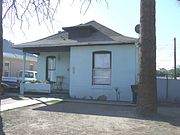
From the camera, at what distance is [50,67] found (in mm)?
26062

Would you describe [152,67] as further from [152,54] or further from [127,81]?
[127,81]

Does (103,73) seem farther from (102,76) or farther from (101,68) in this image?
(101,68)

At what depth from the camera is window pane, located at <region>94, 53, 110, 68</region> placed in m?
22.0

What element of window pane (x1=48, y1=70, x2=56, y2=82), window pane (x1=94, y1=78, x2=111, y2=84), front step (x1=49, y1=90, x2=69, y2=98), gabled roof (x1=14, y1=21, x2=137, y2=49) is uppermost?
gabled roof (x1=14, y1=21, x2=137, y2=49)

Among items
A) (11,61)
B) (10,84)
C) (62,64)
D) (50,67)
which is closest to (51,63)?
(50,67)

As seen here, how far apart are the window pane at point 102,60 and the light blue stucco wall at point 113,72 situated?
362 millimetres

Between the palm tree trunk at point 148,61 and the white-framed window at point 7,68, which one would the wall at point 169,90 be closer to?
the palm tree trunk at point 148,61

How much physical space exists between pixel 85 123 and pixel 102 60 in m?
10.4

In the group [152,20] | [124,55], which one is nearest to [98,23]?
[124,55]

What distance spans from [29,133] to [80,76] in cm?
1236

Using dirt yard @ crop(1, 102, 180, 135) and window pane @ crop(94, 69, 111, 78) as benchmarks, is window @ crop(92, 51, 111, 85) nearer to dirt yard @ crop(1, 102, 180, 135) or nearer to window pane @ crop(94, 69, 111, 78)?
window pane @ crop(94, 69, 111, 78)

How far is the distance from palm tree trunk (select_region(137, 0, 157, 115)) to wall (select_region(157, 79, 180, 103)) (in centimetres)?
718

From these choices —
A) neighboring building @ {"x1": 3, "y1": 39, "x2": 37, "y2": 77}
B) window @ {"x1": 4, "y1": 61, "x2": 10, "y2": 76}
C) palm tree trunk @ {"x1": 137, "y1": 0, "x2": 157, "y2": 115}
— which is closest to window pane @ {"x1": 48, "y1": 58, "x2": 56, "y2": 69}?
neighboring building @ {"x1": 3, "y1": 39, "x2": 37, "y2": 77}

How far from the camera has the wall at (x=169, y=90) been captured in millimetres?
20938
